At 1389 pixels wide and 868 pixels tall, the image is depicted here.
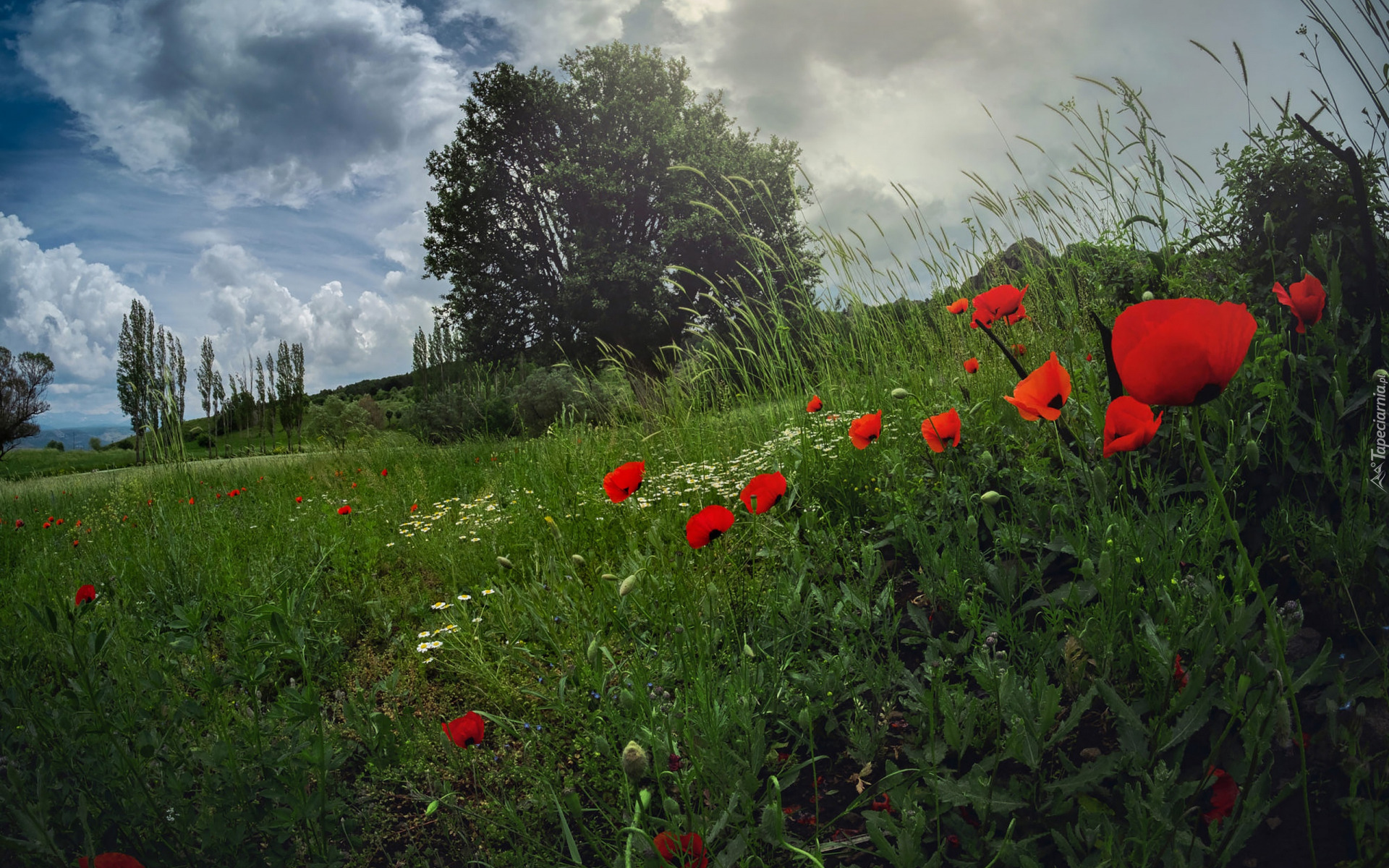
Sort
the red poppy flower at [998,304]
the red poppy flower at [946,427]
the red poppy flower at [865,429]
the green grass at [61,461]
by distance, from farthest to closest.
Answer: the green grass at [61,461] < the red poppy flower at [998,304] < the red poppy flower at [865,429] < the red poppy flower at [946,427]

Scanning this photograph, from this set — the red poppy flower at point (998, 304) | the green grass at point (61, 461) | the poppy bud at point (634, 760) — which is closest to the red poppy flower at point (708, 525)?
the poppy bud at point (634, 760)

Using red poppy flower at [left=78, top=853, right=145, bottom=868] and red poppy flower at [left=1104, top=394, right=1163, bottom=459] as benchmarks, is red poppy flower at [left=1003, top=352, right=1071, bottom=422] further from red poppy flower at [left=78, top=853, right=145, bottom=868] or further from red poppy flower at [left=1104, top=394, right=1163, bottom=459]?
red poppy flower at [left=78, top=853, right=145, bottom=868]

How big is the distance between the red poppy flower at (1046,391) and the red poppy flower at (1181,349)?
55cm

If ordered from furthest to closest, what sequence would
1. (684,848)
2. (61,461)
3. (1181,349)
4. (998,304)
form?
1. (61,461)
2. (998,304)
3. (684,848)
4. (1181,349)

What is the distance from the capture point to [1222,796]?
121 centimetres

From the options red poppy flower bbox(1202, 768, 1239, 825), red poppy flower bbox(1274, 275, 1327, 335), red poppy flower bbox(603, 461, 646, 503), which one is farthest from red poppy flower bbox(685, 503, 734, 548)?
red poppy flower bbox(1274, 275, 1327, 335)

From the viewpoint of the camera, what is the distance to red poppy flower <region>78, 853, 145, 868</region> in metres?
1.04

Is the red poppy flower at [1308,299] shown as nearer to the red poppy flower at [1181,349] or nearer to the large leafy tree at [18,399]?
the red poppy flower at [1181,349]

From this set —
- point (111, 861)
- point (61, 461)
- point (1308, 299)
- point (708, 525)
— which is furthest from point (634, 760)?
point (61, 461)

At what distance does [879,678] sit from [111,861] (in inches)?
56.5

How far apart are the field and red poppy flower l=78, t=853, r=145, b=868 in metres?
0.04

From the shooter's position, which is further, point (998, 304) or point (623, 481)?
point (998, 304)

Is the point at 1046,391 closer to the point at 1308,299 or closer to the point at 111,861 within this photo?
the point at 1308,299

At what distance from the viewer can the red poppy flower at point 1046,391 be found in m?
1.38
